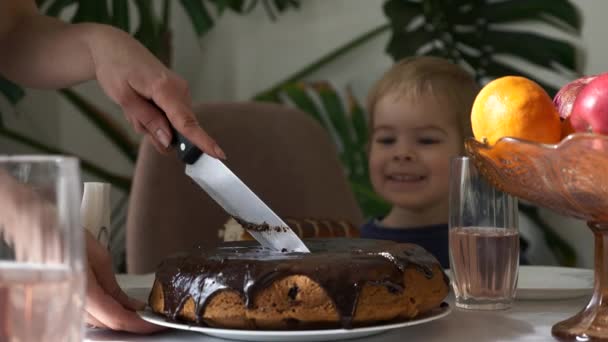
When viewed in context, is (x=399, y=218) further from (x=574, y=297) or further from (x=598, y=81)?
(x=598, y=81)

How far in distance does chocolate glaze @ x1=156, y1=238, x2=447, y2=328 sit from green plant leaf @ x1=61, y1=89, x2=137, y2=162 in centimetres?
225

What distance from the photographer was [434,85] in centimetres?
229

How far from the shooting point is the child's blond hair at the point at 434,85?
7.43 ft

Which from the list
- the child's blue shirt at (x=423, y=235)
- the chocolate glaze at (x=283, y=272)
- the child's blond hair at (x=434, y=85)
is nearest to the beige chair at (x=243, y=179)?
the child's blue shirt at (x=423, y=235)

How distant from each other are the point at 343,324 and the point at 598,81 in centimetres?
31

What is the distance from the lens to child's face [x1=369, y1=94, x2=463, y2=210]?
2.23m

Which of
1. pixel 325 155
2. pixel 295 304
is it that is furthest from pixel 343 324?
pixel 325 155

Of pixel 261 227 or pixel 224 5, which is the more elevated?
pixel 224 5

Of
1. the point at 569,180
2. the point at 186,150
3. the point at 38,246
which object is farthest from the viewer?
the point at 186,150

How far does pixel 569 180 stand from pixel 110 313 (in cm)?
43

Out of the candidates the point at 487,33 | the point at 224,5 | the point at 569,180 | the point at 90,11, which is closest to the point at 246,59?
the point at 224,5

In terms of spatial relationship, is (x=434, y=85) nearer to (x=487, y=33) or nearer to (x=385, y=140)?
(x=385, y=140)

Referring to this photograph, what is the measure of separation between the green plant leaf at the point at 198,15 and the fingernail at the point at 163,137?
80.1 inches

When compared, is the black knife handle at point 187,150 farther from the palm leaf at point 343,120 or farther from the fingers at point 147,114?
the palm leaf at point 343,120
